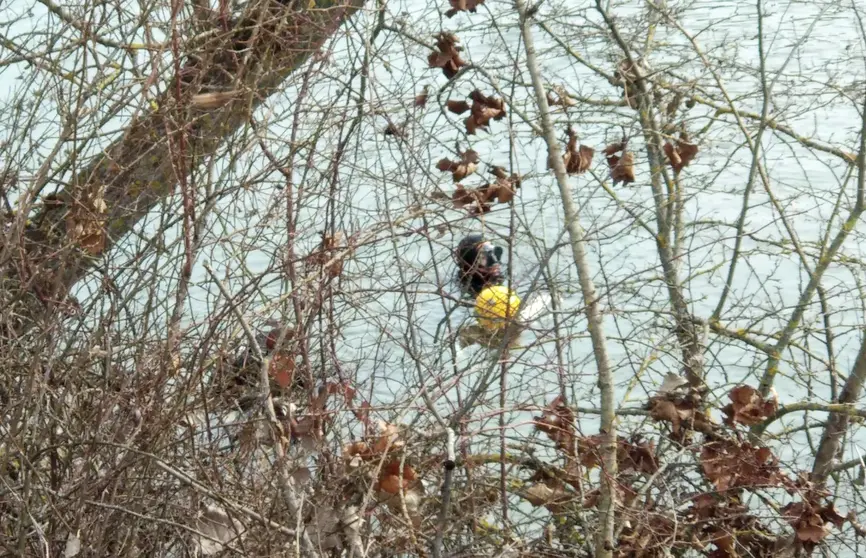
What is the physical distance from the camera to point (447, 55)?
446 centimetres

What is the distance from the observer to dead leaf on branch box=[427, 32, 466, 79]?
4.45 metres

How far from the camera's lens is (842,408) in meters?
4.78

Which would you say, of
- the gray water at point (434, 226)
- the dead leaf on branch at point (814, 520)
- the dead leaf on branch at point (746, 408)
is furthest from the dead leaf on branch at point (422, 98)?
the dead leaf on branch at point (814, 520)

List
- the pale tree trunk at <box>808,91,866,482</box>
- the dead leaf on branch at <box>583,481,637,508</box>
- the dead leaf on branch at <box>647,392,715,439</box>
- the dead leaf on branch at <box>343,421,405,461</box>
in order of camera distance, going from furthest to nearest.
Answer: the pale tree trunk at <box>808,91,866,482</box> < the dead leaf on branch at <box>647,392,715,439</box> < the dead leaf on branch at <box>583,481,637,508</box> < the dead leaf on branch at <box>343,421,405,461</box>

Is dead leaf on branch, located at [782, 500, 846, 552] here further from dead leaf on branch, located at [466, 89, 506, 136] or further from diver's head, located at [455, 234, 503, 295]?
dead leaf on branch, located at [466, 89, 506, 136]

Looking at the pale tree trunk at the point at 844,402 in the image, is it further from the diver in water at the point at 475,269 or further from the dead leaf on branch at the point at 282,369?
the dead leaf on branch at the point at 282,369

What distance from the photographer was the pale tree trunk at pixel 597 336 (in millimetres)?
3867

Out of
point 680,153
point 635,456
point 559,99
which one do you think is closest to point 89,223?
point 559,99

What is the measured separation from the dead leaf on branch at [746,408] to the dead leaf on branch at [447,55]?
170 cm

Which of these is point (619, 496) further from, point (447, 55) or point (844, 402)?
point (447, 55)

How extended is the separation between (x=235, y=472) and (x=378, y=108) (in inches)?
59.4

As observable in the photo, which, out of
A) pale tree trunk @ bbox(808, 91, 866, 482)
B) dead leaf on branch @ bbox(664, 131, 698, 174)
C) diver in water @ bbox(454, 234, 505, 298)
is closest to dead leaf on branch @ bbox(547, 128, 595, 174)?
diver in water @ bbox(454, 234, 505, 298)

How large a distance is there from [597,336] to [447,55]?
1.31 metres

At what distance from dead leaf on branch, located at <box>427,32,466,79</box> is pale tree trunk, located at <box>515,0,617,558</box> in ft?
1.31
